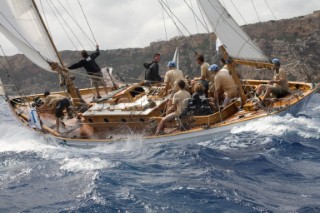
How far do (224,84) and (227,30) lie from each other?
151 centimetres

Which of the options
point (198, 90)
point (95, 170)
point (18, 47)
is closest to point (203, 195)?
point (95, 170)

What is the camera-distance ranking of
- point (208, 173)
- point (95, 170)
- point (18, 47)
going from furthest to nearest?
point (18, 47) < point (95, 170) < point (208, 173)

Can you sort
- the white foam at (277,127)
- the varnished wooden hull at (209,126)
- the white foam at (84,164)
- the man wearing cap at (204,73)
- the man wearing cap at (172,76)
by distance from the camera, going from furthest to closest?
the man wearing cap at (204,73) < the man wearing cap at (172,76) < the varnished wooden hull at (209,126) < the white foam at (277,127) < the white foam at (84,164)

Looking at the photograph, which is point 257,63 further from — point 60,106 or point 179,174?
point 60,106

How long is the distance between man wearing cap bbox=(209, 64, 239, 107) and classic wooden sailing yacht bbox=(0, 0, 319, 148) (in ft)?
0.59

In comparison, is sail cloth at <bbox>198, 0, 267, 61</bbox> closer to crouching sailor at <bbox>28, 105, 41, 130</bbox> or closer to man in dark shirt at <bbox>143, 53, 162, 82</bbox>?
man in dark shirt at <bbox>143, 53, 162, 82</bbox>

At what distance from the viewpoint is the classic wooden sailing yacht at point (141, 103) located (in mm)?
11945

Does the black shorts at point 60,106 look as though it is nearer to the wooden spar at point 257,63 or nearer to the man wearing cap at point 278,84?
the wooden spar at point 257,63

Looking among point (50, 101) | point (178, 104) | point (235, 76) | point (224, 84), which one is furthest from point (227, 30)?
point (50, 101)

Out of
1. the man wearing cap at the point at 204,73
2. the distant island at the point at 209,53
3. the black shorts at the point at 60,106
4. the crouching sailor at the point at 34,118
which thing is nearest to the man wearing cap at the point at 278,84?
the man wearing cap at the point at 204,73

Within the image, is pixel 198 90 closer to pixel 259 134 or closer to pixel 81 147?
pixel 259 134

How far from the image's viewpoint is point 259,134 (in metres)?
11.4

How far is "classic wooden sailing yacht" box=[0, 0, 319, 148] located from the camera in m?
11.9

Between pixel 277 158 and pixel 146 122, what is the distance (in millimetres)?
4109
